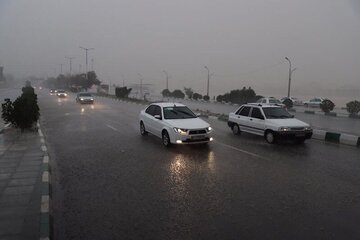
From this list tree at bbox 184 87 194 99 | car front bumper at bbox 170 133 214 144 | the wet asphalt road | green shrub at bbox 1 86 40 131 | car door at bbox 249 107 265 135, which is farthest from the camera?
tree at bbox 184 87 194 99

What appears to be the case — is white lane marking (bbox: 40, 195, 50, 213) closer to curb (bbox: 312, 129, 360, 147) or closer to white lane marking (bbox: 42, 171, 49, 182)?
white lane marking (bbox: 42, 171, 49, 182)

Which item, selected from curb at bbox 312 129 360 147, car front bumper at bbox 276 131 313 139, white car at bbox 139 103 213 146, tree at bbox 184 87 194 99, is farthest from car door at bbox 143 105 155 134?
tree at bbox 184 87 194 99

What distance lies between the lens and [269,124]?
Result: 14.3 meters

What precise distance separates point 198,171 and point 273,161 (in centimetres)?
262

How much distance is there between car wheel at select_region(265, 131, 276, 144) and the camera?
14000 mm

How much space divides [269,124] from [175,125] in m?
3.99

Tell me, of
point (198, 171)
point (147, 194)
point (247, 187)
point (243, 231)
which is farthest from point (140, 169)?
point (243, 231)

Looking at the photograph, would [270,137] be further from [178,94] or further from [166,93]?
[166,93]

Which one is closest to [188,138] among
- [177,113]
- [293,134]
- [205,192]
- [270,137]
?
[177,113]

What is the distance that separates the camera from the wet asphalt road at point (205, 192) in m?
5.60

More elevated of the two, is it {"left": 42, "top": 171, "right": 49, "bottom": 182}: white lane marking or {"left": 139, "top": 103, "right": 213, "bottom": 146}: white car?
{"left": 139, "top": 103, "right": 213, "bottom": 146}: white car

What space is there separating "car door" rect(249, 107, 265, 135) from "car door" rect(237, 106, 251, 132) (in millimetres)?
273

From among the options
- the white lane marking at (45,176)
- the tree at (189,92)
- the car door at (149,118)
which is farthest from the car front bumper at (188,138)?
the tree at (189,92)

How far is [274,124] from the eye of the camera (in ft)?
46.1
